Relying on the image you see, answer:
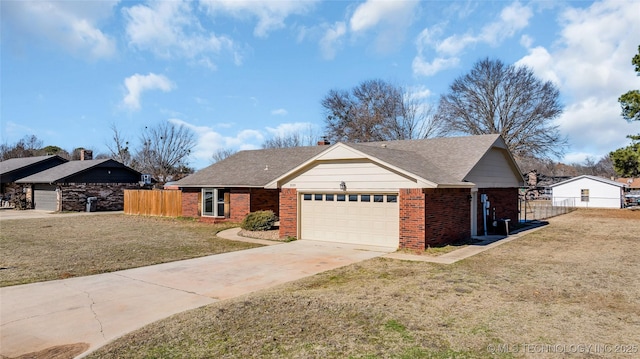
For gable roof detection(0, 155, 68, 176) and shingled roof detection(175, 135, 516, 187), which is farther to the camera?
gable roof detection(0, 155, 68, 176)

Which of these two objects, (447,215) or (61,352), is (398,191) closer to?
(447,215)

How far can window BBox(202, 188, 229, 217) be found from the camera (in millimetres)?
23562

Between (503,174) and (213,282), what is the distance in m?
16.1

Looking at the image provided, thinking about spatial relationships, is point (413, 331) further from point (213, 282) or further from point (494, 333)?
point (213, 282)

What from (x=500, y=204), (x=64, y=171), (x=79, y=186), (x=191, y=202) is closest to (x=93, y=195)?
(x=79, y=186)

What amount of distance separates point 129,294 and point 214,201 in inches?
611

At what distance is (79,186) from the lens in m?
33.3

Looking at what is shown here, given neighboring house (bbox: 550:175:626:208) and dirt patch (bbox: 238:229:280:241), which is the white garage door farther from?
neighboring house (bbox: 550:175:626:208)

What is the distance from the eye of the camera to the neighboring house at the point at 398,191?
13.8 meters

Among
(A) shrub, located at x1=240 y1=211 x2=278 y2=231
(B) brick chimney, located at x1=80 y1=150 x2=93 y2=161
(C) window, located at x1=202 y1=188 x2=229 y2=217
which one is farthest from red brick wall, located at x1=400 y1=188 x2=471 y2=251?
(B) brick chimney, located at x1=80 y1=150 x2=93 y2=161

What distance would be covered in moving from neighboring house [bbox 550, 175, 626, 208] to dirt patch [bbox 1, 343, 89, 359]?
44.8m

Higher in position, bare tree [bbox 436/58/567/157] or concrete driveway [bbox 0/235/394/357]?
bare tree [bbox 436/58/567/157]

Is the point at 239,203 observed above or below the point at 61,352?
above

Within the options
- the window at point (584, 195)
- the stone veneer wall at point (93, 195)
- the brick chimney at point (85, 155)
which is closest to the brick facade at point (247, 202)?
the stone veneer wall at point (93, 195)
